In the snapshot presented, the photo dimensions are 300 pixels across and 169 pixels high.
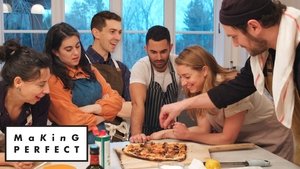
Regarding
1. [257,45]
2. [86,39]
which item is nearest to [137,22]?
[86,39]

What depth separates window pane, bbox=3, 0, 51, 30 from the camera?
3322 millimetres

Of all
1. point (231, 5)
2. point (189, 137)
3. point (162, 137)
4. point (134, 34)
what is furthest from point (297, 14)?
point (134, 34)

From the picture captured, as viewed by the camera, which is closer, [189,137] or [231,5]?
[231,5]

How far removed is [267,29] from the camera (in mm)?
1367

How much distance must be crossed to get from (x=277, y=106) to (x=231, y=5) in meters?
0.40

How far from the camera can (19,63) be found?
176 cm

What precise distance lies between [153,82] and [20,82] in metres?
0.90

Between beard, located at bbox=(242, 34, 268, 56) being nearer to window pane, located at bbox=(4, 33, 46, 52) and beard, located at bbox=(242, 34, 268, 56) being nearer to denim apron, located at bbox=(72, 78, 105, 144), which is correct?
denim apron, located at bbox=(72, 78, 105, 144)

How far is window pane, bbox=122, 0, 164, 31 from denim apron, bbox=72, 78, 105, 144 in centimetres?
153

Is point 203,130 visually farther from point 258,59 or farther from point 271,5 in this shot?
point 271,5

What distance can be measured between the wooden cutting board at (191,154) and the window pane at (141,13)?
204cm

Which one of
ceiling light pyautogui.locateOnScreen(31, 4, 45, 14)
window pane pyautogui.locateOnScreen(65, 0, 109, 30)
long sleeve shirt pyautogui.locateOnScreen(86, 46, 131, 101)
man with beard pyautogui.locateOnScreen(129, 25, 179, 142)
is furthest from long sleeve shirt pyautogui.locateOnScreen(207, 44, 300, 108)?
ceiling light pyautogui.locateOnScreen(31, 4, 45, 14)

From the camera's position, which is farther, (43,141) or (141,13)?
(141,13)

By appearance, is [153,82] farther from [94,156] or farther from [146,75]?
[94,156]
